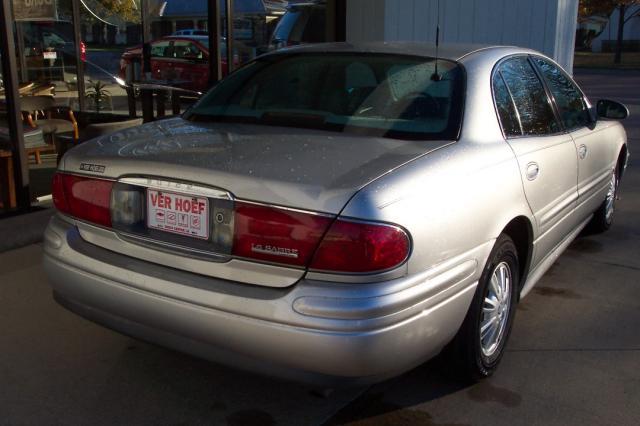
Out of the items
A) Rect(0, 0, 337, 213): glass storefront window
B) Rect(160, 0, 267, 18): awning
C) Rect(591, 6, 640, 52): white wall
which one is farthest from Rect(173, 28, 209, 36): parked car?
Rect(591, 6, 640, 52): white wall

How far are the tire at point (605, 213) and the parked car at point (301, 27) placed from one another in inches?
197

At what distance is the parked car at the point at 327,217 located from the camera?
7.88 feet

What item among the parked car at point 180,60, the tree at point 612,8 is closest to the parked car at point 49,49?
the parked car at point 180,60

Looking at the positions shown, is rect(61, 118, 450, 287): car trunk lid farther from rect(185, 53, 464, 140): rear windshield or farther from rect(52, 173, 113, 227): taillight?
rect(185, 53, 464, 140): rear windshield

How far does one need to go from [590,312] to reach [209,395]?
233 centimetres

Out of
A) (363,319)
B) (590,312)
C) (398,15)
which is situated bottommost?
(590,312)

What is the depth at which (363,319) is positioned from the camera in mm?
2346

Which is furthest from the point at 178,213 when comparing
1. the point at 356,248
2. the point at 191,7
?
the point at 191,7

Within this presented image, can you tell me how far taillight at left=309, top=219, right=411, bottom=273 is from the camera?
2.38 meters

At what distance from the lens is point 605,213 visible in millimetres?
5512

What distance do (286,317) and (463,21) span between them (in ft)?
22.5

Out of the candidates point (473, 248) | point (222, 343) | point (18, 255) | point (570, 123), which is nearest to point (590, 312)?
point (570, 123)

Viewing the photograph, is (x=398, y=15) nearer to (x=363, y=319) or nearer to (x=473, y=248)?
(x=473, y=248)

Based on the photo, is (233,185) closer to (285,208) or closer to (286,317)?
(285,208)
